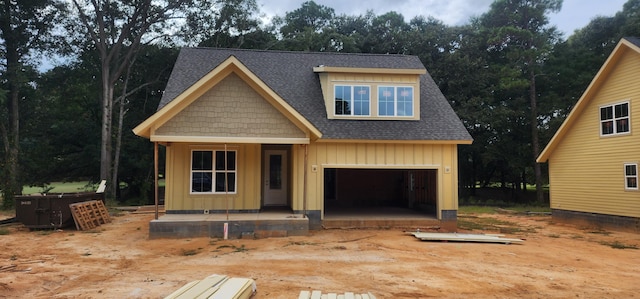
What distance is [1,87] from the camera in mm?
26344

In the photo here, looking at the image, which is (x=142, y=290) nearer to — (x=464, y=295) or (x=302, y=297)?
(x=302, y=297)

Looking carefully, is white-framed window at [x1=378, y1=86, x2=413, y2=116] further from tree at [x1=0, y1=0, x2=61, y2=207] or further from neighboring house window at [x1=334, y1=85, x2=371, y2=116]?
tree at [x1=0, y1=0, x2=61, y2=207]

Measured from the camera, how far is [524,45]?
3150 centimetres

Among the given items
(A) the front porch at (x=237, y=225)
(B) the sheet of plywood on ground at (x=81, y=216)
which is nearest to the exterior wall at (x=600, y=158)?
(A) the front porch at (x=237, y=225)

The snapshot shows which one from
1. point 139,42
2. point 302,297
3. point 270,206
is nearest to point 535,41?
point 270,206

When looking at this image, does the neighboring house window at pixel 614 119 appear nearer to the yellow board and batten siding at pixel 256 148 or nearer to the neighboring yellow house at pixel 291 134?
the neighboring yellow house at pixel 291 134

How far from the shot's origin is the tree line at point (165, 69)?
27.5 m

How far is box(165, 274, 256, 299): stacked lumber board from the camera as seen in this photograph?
5605 mm

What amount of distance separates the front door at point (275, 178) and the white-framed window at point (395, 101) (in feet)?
12.9

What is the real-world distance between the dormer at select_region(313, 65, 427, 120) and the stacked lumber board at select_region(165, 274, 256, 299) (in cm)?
892

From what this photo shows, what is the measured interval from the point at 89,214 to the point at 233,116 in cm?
632

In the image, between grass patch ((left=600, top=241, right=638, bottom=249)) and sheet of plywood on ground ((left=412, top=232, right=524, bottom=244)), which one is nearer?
grass patch ((left=600, top=241, right=638, bottom=249))

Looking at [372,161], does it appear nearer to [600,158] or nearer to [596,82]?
[600,158]

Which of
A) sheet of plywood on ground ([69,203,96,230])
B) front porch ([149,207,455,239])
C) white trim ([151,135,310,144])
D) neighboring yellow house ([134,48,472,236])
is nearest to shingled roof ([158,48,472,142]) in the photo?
neighboring yellow house ([134,48,472,236])
